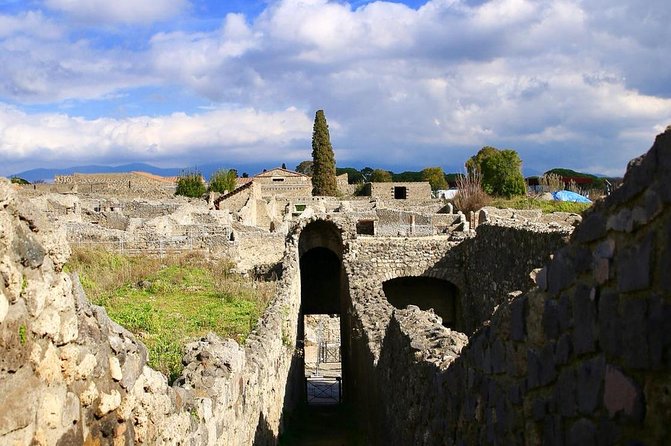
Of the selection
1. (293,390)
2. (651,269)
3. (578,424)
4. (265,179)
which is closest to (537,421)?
(578,424)

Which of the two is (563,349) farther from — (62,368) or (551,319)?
(62,368)

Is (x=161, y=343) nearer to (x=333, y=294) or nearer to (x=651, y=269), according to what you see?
(x=651, y=269)

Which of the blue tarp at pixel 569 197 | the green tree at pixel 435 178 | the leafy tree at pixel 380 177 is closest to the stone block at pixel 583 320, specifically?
the blue tarp at pixel 569 197

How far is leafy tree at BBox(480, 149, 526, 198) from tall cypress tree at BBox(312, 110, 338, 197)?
14.5 m

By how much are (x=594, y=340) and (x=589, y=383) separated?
206 mm

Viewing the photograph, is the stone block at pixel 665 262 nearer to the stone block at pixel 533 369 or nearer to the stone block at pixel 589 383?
the stone block at pixel 589 383

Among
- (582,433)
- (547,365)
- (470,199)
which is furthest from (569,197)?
(582,433)

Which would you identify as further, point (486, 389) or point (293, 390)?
point (293, 390)

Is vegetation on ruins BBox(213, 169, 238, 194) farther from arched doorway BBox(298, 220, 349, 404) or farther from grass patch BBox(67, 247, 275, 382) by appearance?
grass patch BBox(67, 247, 275, 382)

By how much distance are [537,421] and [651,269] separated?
4.59 ft

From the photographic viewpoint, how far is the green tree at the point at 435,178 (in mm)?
79669

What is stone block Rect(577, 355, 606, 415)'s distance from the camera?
3.02m

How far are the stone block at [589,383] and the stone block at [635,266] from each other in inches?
15.2

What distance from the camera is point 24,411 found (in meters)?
3.44
